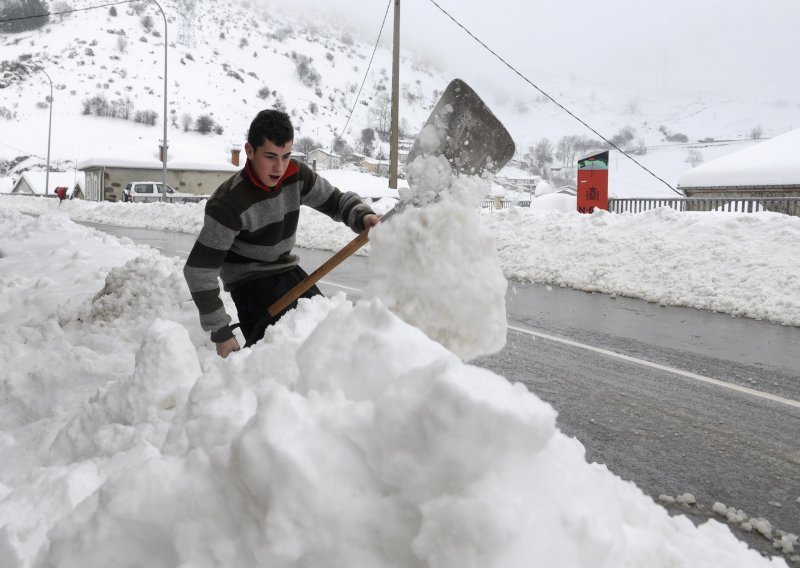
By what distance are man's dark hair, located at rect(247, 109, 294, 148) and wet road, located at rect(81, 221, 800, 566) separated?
2.12 meters

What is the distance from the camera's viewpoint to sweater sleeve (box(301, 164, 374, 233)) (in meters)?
3.56

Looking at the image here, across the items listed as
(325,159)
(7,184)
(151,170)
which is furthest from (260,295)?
(7,184)

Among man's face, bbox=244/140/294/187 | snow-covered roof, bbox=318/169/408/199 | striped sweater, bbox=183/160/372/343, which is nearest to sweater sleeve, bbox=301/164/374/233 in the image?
striped sweater, bbox=183/160/372/343

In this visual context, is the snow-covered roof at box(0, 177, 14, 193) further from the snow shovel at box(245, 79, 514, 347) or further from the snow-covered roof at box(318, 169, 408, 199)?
the snow shovel at box(245, 79, 514, 347)

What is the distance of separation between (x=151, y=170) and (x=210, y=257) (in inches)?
1816

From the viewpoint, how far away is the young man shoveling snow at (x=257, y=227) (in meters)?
3.12

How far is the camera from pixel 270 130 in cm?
305

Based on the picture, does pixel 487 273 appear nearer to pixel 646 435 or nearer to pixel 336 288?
pixel 646 435

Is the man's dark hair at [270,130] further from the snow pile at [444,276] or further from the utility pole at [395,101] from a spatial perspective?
the utility pole at [395,101]

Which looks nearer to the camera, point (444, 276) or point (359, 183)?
point (444, 276)

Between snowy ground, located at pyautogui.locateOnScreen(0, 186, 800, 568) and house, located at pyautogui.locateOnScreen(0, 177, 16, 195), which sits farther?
house, located at pyautogui.locateOnScreen(0, 177, 16, 195)

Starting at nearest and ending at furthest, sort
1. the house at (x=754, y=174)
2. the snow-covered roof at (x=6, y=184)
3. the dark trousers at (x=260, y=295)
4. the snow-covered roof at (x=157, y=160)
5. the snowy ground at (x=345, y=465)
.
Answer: the snowy ground at (x=345, y=465), the dark trousers at (x=260, y=295), the house at (x=754, y=174), the snow-covered roof at (x=157, y=160), the snow-covered roof at (x=6, y=184)

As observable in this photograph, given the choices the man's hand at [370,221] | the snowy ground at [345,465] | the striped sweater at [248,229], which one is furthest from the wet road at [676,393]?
the striped sweater at [248,229]

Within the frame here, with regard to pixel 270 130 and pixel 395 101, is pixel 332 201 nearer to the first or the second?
pixel 270 130
